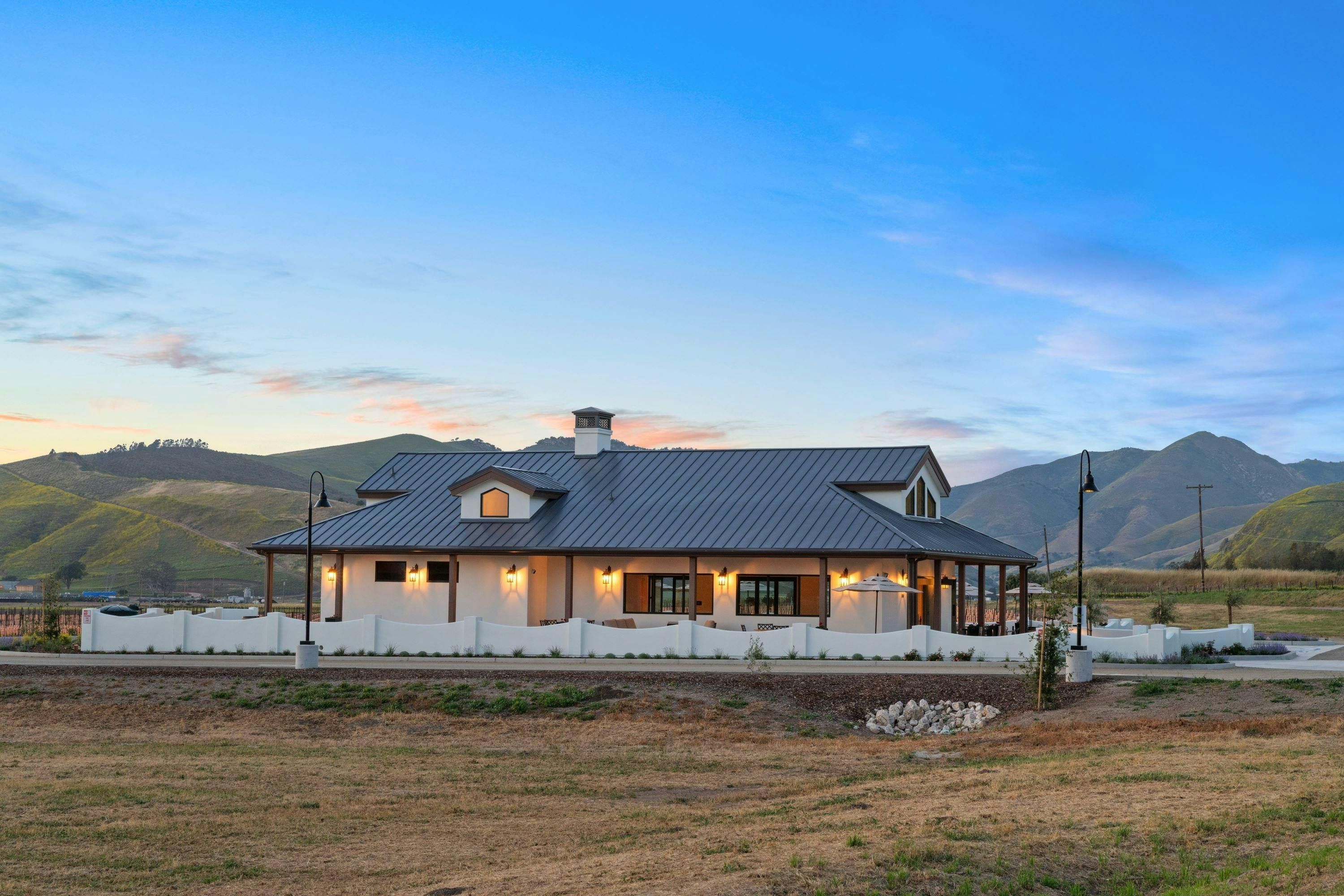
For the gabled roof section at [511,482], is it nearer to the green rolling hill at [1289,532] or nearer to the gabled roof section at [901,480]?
the gabled roof section at [901,480]

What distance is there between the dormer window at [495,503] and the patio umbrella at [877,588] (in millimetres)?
10959

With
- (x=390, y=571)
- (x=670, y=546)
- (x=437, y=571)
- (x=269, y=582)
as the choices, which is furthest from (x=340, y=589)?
(x=670, y=546)

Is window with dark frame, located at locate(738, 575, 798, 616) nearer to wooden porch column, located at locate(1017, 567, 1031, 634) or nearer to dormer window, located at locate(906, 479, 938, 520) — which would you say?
dormer window, located at locate(906, 479, 938, 520)

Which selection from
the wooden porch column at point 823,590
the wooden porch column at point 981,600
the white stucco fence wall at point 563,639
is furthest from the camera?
the wooden porch column at point 981,600

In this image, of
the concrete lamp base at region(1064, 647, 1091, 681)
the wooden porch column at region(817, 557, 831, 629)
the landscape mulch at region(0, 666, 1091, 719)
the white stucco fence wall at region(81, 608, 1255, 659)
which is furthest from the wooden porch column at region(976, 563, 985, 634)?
the landscape mulch at region(0, 666, 1091, 719)

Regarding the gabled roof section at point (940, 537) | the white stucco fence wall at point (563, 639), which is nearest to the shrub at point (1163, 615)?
the gabled roof section at point (940, 537)

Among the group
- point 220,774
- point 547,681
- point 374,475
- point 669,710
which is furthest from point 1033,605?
point 374,475

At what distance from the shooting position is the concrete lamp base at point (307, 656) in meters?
28.0

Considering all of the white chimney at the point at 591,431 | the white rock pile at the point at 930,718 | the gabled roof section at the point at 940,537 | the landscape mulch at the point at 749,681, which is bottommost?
the white rock pile at the point at 930,718

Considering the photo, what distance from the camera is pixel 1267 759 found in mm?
14938

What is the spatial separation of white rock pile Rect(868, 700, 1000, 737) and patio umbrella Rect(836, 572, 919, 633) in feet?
24.7

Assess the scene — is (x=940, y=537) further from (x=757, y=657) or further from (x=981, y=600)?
(x=757, y=657)

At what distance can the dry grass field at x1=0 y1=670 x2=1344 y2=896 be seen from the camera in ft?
32.8

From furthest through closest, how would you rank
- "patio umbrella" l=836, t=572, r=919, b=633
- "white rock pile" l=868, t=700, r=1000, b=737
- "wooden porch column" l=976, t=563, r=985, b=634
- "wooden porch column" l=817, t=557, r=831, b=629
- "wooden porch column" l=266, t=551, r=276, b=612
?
1. "wooden porch column" l=266, t=551, r=276, b=612
2. "wooden porch column" l=976, t=563, r=985, b=634
3. "wooden porch column" l=817, t=557, r=831, b=629
4. "patio umbrella" l=836, t=572, r=919, b=633
5. "white rock pile" l=868, t=700, r=1000, b=737
